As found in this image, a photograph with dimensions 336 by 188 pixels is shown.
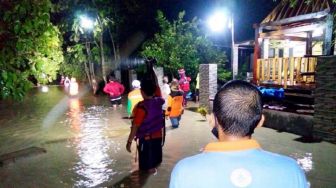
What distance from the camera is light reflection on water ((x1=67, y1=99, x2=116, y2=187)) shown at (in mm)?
6477

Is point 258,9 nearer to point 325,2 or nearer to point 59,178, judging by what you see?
point 325,2

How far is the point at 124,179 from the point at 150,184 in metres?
0.65

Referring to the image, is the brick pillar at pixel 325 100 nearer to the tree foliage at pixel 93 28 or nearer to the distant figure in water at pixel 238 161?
the distant figure in water at pixel 238 161

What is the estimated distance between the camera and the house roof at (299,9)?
1134cm

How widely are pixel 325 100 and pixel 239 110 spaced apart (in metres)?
8.02

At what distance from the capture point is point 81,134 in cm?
1039

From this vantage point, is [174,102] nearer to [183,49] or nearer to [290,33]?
[290,33]

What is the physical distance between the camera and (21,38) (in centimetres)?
313

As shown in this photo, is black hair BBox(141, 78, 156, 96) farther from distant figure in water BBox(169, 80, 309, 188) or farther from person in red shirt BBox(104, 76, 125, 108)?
person in red shirt BBox(104, 76, 125, 108)

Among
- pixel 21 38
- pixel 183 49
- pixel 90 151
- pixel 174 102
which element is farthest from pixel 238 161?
pixel 183 49

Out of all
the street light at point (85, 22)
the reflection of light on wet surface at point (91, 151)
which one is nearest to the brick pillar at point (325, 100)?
the reflection of light on wet surface at point (91, 151)

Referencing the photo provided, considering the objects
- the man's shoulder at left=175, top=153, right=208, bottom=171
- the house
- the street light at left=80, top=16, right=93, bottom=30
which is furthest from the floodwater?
the street light at left=80, top=16, right=93, bottom=30

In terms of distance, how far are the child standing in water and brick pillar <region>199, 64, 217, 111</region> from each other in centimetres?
825

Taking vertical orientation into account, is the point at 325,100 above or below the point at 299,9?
below
